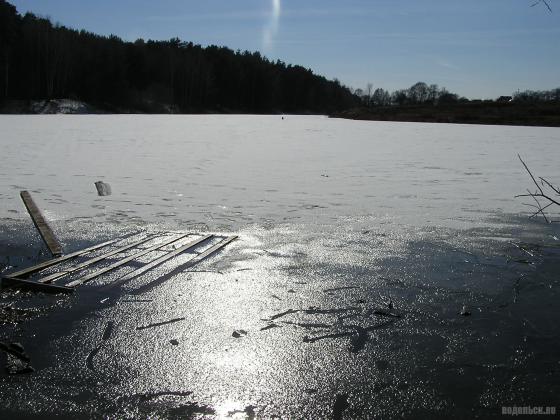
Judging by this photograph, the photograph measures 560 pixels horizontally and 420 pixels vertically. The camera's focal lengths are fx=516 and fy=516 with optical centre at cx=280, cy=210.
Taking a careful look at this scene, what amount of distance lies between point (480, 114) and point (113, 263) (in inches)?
1410

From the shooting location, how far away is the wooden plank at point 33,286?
13.0 ft

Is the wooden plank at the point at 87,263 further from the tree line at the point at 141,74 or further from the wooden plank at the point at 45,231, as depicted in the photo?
the tree line at the point at 141,74

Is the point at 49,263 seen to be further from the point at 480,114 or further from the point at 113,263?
the point at 480,114

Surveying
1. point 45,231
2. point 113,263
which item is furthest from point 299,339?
point 45,231

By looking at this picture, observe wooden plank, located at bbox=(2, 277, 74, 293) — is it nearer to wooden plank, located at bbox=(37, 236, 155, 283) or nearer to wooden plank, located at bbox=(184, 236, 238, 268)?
wooden plank, located at bbox=(37, 236, 155, 283)

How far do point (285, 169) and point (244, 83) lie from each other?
75641mm

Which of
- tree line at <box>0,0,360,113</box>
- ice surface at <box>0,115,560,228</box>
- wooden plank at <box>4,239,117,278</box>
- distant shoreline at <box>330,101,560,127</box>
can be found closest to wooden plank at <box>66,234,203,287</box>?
wooden plank at <box>4,239,117,278</box>

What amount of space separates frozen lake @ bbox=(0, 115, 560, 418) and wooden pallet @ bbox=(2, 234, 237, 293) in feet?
0.58

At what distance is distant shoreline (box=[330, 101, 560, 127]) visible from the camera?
3328cm

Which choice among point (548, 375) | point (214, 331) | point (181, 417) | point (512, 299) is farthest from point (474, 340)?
point (181, 417)

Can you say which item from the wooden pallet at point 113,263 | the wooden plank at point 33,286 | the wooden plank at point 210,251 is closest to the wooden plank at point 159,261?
the wooden pallet at point 113,263

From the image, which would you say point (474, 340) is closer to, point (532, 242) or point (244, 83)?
point (532, 242)

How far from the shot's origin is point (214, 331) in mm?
3377

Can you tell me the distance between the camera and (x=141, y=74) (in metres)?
69.3
